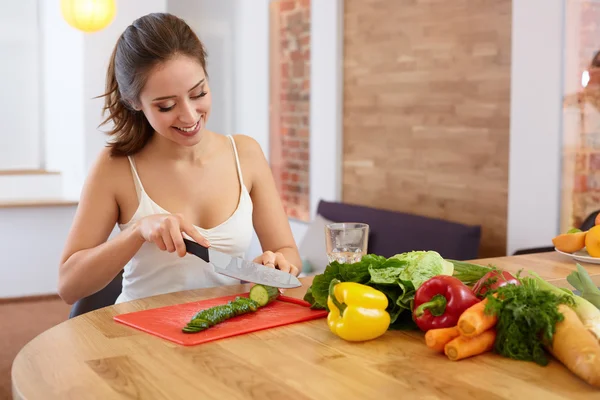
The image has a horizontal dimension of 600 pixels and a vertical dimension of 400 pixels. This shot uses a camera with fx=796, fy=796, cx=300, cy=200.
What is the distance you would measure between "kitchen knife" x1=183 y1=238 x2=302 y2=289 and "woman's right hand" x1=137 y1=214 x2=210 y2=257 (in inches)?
0.9

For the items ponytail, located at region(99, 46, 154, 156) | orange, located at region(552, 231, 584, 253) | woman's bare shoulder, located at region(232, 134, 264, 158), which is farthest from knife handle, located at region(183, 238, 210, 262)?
orange, located at region(552, 231, 584, 253)

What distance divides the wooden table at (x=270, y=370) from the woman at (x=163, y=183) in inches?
17.3

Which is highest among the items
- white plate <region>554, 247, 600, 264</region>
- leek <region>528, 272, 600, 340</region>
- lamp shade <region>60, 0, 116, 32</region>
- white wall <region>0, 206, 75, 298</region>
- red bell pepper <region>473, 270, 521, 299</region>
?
lamp shade <region>60, 0, 116, 32</region>

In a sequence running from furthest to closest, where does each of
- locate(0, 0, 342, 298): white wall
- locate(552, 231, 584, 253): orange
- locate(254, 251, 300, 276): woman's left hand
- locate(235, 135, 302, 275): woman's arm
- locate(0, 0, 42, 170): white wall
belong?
locate(0, 0, 42, 170): white wall, locate(0, 0, 342, 298): white wall, locate(235, 135, 302, 275): woman's arm, locate(552, 231, 584, 253): orange, locate(254, 251, 300, 276): woman's left hand

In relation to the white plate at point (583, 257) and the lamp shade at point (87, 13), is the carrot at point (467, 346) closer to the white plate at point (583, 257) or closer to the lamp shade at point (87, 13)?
the white plate at point (583, 257)

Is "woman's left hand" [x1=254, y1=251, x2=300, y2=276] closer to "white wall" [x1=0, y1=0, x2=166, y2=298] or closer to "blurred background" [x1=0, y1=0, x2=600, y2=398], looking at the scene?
"blurred background" [x1=0, y1=0, x2=600, y2=398]

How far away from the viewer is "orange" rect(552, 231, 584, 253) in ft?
7.11

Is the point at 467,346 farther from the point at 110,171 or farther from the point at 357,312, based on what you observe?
the point at 110,171

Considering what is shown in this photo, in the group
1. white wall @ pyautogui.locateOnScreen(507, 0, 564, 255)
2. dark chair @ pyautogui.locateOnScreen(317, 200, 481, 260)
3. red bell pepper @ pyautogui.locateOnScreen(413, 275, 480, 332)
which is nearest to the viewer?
red bell pepper @ pyautogui.locateOnScreen(413, 275, 480, 332)

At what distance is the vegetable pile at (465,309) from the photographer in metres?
1.32

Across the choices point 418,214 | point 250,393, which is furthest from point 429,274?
point 418,214

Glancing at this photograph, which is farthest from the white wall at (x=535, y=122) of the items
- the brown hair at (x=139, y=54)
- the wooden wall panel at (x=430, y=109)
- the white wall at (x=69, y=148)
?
the white wall at (x=69, y=148)

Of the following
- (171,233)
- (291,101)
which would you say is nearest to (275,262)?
(171,233)

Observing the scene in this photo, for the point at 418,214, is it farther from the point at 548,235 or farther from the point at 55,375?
the point at 55,375
